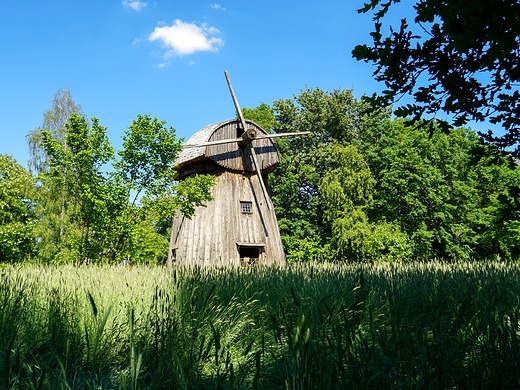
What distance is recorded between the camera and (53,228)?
27.9 metres

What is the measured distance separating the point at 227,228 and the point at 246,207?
1.73m

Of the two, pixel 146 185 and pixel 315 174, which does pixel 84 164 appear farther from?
pixel 315 174

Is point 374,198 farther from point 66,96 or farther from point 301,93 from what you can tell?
point 66,96

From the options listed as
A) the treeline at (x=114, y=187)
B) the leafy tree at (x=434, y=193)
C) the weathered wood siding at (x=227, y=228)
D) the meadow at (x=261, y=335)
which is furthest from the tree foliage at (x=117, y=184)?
the leafy tree at (x=434, y=193)

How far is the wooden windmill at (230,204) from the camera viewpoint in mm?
20672

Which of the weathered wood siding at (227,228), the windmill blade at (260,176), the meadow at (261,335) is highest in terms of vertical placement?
the windmill blade at (260,176)

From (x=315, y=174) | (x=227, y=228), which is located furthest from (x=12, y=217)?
(x=315, y=174)

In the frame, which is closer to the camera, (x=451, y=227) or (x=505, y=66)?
(x=505, y=66)

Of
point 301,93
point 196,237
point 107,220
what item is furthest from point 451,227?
point 107,220

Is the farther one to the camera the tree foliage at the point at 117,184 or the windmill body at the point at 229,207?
the windmill body at the point at 229,207

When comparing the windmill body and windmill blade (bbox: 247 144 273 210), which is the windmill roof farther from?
windmill blade (bbox: 247 144 273 210)

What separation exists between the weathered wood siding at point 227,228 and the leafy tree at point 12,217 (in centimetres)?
712

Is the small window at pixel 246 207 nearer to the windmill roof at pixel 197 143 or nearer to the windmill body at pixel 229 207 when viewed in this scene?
the windmill body at pixel 229 207

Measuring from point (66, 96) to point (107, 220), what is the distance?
19430 millimetres
